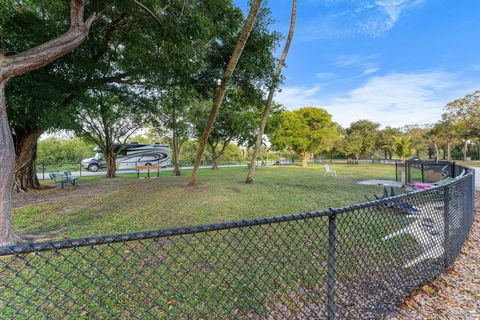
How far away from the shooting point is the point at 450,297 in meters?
2.64

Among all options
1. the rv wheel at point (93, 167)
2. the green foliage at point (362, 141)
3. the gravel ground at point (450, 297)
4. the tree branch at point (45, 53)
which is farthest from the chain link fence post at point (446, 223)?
the green foliage at point (362, 141)

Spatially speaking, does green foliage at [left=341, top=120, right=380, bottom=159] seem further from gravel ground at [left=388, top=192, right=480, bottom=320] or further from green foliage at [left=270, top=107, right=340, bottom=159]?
gravel ground at [left=388, top=192, right=480, bottom=320]

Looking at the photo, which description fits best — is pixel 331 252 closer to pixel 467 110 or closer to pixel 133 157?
pixel 467 110

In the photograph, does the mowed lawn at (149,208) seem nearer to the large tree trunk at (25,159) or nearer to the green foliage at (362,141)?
the large tree trunk at (25,159)

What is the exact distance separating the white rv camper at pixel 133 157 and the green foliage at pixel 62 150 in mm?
7652

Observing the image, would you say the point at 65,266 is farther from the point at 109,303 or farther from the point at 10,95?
the point at 10,95

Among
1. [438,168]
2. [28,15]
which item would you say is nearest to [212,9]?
[28,15]

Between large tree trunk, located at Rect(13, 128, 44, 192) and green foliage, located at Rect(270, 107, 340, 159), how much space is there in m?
23.5

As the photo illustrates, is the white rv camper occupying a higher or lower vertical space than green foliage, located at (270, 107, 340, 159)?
lower

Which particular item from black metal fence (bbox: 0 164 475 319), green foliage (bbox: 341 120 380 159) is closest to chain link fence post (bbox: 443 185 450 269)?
black metal fence (bbox: 0 164 475 319)

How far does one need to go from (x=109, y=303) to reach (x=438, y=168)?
10340 millimetres

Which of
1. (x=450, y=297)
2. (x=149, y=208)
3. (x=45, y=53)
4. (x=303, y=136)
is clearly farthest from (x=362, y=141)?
(x=45, y=53)

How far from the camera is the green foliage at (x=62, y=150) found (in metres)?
28.5

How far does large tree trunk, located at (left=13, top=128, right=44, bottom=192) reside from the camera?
8.56 m
